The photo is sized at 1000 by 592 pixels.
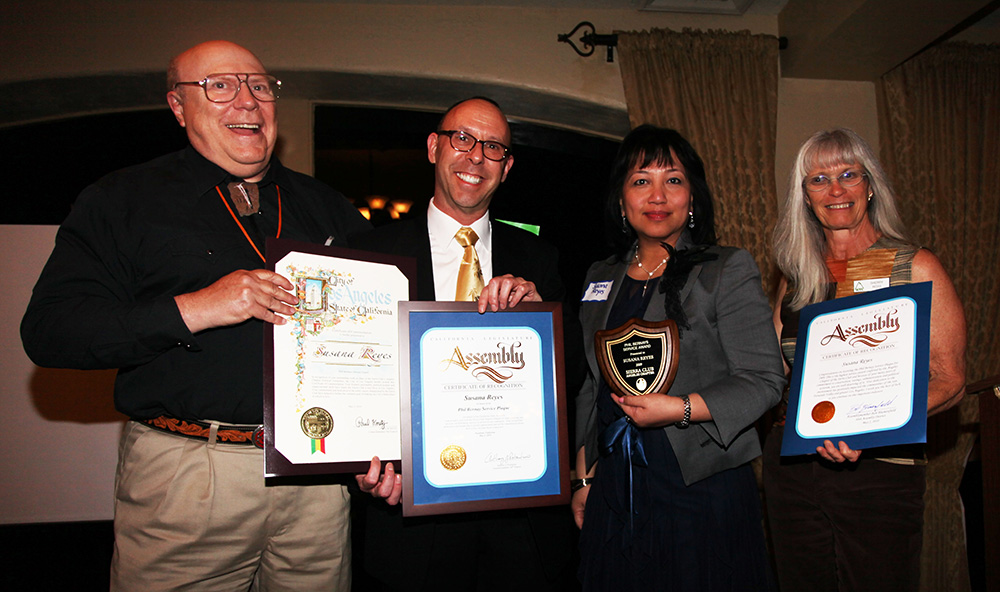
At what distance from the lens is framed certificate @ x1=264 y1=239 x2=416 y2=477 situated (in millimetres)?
1389

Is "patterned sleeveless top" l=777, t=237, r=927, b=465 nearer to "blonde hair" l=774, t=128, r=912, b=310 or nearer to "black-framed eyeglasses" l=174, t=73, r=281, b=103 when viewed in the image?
"blonde hair" l=774, t=128, r=912, b=310

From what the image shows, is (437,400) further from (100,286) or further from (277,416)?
(100,286)

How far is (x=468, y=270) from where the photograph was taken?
1.84 m

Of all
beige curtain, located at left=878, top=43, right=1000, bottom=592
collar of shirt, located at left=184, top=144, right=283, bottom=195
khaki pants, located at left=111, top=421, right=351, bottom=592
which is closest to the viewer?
khaki pants, located at left=111, top=421, right=351, bottom=592

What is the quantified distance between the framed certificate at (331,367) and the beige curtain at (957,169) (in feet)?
12.5

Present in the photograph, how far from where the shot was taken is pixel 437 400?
151 cm

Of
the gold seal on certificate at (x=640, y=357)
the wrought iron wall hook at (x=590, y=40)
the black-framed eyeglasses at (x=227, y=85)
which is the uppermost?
the wrought iron wall hook at (x=590, y=40)

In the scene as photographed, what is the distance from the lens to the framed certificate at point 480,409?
1478mm

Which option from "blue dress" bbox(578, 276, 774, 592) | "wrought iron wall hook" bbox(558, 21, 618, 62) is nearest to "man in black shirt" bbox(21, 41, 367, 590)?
"blue dress" bbox(578, 276, 774, 592)

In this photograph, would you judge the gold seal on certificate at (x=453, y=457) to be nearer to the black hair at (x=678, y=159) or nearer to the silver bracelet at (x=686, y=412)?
the silver bracelet at (x=686, y=412)

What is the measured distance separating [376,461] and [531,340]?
20.1 inches

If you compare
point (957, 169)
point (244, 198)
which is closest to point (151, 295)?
point (244, 198)

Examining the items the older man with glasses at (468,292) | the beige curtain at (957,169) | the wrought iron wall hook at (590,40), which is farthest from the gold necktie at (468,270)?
the beige curtain at (957,169)

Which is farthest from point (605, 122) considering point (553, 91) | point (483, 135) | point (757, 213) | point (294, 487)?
point (294, 487)
